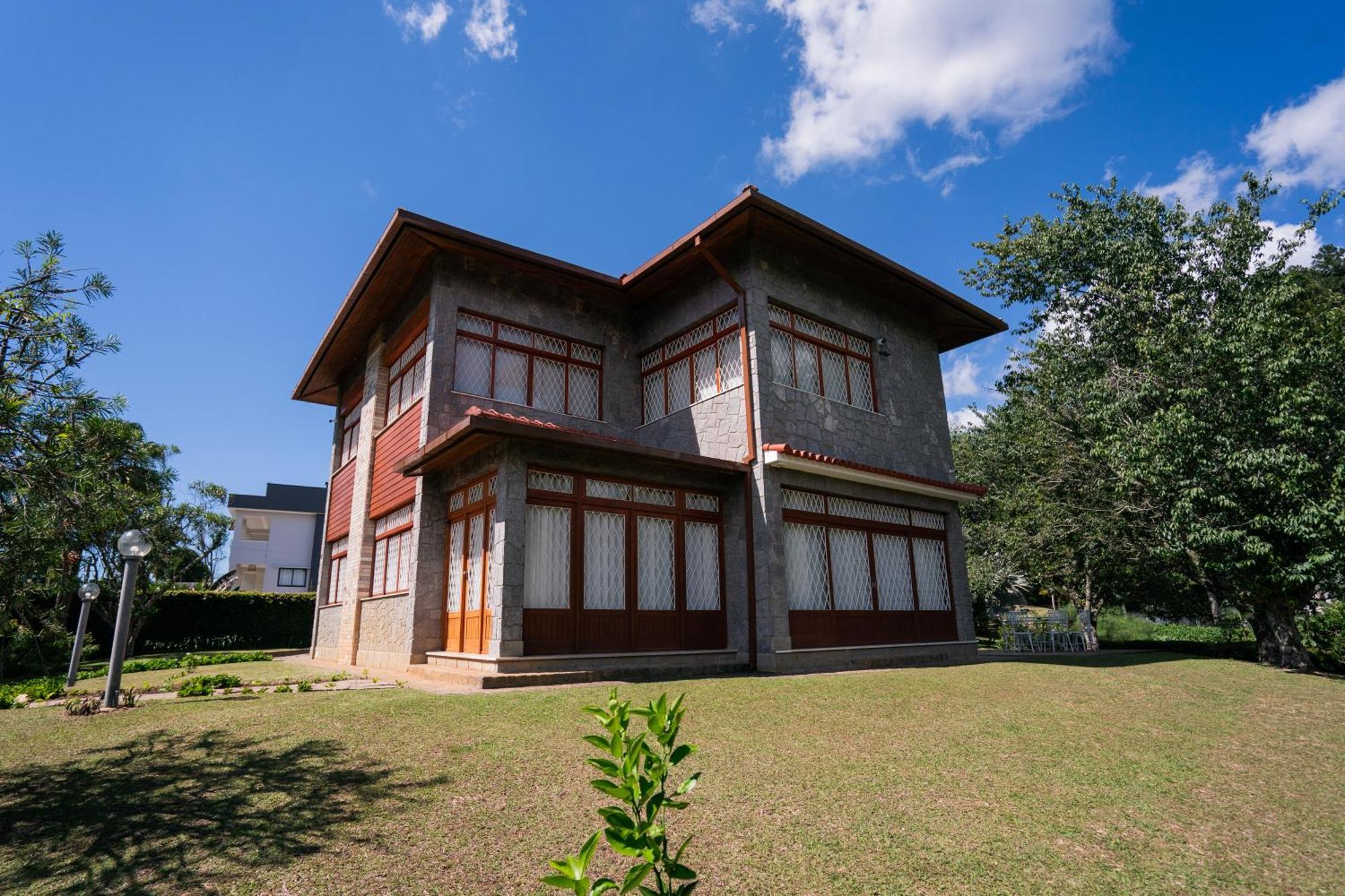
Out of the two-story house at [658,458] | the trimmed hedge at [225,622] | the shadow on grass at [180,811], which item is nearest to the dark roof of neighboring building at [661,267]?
the two-story house at [658,458]

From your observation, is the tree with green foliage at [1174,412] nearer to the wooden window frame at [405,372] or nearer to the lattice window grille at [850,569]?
the lattice window grille at [850,569]

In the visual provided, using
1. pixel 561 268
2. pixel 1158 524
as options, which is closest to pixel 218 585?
pixel 561 268

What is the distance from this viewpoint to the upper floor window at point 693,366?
11469mm

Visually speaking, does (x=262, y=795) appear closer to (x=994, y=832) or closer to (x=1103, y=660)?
(x=994, y=832)

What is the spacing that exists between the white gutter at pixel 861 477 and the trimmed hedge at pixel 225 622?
18.7 meters

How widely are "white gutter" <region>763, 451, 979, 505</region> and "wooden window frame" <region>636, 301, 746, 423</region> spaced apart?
4.99ft

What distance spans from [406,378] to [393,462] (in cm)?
163

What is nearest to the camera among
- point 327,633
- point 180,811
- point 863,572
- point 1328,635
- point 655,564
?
point 180,811

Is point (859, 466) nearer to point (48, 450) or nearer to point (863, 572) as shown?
point (863, 572)

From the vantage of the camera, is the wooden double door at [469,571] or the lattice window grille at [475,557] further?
the lattice window grille at [475,557]

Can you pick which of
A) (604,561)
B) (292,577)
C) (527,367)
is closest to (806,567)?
(604,561)

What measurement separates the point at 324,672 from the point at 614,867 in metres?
9.98

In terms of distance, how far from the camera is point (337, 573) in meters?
15.9

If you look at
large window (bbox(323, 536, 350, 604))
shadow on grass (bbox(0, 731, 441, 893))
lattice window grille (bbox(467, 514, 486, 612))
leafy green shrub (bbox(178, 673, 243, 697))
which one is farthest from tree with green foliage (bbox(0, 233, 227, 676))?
large window (bbox(323, 536, 350, 604))
